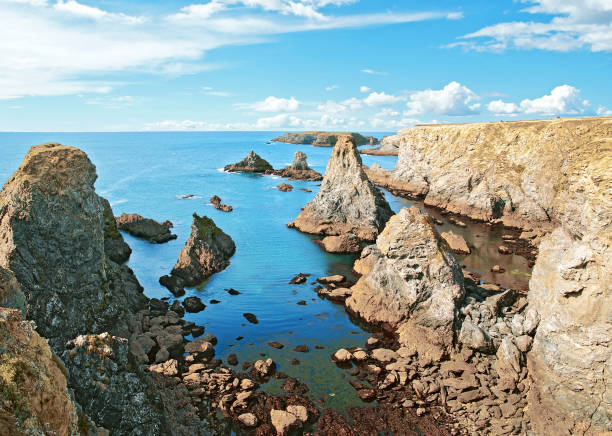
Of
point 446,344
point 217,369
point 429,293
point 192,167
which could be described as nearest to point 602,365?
point 446,344

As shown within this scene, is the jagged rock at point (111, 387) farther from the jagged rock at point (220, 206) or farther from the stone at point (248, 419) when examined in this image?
the jagged rock at point (220, 206)

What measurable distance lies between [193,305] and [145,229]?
26.5m

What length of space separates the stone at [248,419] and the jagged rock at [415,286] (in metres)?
12.6

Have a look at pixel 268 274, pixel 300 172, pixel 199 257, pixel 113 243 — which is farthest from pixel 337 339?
pixel 300 172

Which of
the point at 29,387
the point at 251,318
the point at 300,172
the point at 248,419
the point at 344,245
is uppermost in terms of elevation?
the point at 300,172

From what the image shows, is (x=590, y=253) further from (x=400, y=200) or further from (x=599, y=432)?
(x=400, y=200)

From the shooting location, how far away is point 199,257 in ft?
145

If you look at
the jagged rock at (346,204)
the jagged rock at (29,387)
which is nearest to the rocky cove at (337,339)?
the jagged rock at (29,387)

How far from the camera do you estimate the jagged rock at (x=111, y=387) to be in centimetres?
1273

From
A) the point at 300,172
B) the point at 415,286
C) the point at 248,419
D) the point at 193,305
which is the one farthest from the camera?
the point at 300,172

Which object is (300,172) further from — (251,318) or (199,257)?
(251,318)

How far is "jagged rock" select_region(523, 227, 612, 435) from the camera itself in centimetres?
1883

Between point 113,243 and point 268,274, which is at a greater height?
point 113,243

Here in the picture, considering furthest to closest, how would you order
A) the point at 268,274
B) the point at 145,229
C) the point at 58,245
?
the point at 145,229 → the point at 268,274 → the point at 58,245
